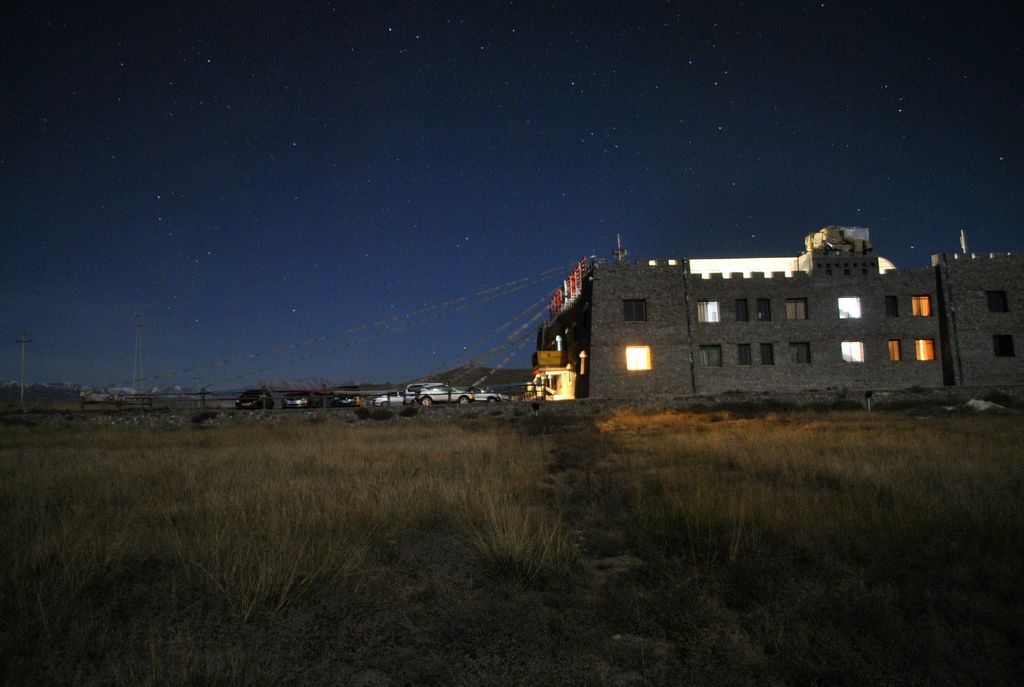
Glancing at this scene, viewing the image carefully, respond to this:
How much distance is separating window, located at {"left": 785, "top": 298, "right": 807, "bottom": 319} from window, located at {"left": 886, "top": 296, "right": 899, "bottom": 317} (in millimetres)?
5677

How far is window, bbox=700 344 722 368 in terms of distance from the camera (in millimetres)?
37831

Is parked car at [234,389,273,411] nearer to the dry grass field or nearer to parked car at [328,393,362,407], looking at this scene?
parked car at [328,393,362,407]

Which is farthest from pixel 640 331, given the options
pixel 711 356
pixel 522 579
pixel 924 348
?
pixel 522 579

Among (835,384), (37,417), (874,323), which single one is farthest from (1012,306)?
(37,417)

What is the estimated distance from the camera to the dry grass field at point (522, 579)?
3.52m

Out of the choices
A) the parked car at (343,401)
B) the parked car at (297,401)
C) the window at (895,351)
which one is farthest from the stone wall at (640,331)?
the parked car at (297,401)

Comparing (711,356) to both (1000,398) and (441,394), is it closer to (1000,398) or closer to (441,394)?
(1000,398)

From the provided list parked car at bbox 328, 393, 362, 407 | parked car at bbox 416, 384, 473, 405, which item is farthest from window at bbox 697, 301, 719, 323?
parked car at bbox 328, 393, 362, 407

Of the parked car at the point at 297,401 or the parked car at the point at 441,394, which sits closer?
the parked car at the point at 297,401

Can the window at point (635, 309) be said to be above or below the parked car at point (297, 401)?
above

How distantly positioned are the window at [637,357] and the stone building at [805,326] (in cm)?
7

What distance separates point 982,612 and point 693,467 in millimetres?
6730

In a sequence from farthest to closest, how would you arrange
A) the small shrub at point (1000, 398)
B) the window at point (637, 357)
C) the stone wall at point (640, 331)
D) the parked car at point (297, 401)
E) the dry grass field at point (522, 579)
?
the window at point (637, 357) < the parked car at point (297, 401) < the stone wall at point (640, 331) < the small shrub at point (1000, 398) < the dry grass field at point (522, 579)

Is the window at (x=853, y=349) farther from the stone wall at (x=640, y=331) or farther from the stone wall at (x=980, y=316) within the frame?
the stone wall at (x=640, y=331)
